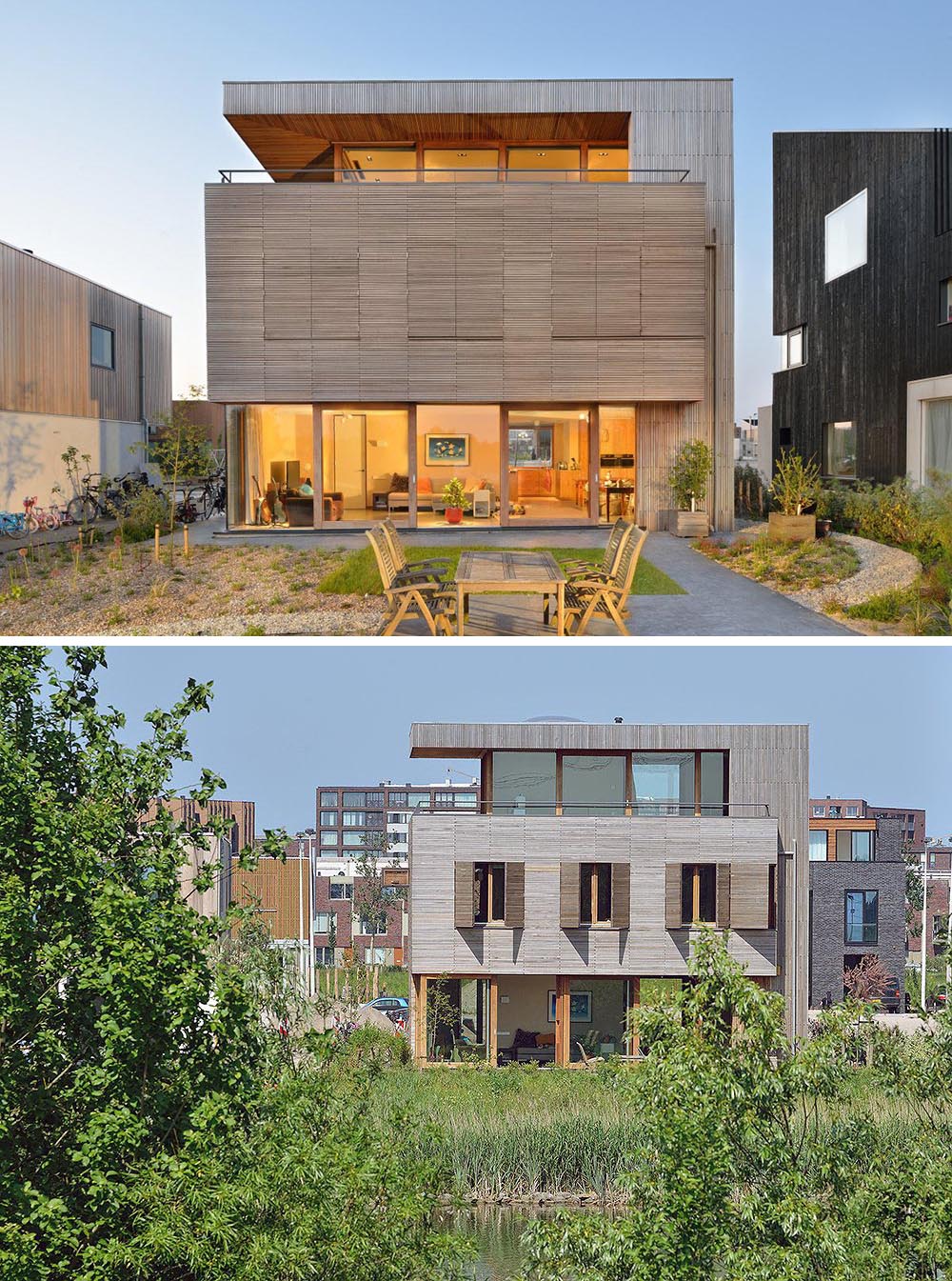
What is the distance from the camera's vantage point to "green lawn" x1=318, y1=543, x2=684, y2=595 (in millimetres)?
12555

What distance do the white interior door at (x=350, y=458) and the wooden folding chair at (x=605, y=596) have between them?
619cm

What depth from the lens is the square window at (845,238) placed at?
1919 cm

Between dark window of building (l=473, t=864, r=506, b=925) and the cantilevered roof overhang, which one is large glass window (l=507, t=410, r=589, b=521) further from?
dark window of building (l=473, t=864, r=506, b=925)

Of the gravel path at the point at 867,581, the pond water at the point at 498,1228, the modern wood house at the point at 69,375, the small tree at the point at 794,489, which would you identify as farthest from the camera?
the modern wood house at the point at 69,375

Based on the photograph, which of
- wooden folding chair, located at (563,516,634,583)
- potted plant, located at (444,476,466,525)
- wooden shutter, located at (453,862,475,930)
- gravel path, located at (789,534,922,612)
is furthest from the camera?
wooden shutter, located at (453,862,475,930)

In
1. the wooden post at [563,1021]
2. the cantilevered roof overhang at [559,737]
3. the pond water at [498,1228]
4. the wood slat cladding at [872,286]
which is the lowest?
the wooden post at [563,1021]

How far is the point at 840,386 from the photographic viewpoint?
71.9ft

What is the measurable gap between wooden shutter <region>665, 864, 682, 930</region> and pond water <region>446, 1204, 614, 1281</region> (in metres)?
7.40

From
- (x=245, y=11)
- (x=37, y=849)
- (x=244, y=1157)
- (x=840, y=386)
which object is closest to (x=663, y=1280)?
(x=244, y=1157)

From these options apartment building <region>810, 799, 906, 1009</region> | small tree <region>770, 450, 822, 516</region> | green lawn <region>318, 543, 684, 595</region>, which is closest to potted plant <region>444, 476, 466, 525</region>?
green lawn <region>318, 543, 684, 595</region>

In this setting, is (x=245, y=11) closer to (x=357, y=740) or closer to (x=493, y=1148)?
(x=493, y=1148)

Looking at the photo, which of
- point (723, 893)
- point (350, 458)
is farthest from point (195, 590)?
point (723, 893)

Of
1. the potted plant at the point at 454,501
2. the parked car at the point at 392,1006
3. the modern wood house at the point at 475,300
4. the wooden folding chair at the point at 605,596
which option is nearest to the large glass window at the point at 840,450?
the modern wood house at the point at 475,300

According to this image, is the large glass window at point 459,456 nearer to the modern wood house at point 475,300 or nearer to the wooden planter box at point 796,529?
the modern wood house at point 475,300
